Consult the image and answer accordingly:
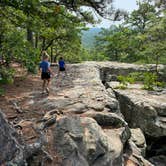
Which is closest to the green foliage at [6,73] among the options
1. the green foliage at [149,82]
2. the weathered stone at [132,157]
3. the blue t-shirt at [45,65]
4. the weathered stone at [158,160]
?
the blue t-shirt at [45,65]

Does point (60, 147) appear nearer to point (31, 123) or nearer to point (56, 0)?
point (31, 123)

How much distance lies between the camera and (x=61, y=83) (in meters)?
14.2

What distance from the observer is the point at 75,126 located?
7270mm

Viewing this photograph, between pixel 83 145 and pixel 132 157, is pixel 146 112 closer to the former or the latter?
pixel 132 157

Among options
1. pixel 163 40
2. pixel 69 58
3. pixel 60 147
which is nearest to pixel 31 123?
pixel 60 147

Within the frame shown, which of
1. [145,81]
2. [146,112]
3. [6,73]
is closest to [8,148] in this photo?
[6,73]

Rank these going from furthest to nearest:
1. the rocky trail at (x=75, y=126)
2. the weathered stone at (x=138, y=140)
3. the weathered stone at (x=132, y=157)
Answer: the weathered stone at (x=138, y=140)
the weathered stone at (x=132, y=157)
the rocky trail at (x=75, y=126)

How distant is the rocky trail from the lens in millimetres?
6137

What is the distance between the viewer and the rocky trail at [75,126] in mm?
6137

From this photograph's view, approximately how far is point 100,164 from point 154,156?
9.02m

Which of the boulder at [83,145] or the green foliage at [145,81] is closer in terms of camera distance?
the boulder at [83,145]

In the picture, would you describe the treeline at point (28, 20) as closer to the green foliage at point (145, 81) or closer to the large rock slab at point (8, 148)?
the large rock slab at point (8, 148)

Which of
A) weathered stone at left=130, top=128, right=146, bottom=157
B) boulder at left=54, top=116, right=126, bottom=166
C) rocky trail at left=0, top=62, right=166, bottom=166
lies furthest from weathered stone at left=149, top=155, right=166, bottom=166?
boulder at left=54, top=116, right=126, bottom=166

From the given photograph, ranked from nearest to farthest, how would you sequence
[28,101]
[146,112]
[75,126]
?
1. [75,126]
2. [28,101]
3. [146,112]
